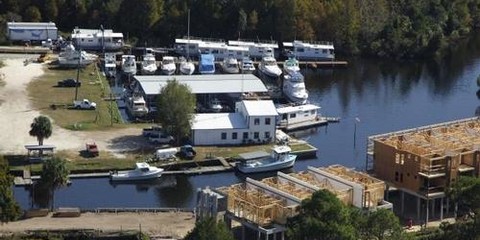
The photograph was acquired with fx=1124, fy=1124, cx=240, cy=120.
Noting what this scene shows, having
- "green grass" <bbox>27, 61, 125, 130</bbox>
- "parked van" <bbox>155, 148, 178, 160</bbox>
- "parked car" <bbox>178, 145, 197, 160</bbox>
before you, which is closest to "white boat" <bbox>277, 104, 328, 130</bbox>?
"parked car" <bbox>178, 145, 197, 160</bbox>

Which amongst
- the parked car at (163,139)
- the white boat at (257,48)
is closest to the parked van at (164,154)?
the parked car at (163,139)

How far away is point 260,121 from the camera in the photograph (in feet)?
125

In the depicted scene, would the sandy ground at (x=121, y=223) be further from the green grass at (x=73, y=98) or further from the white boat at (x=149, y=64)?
the white boat at (x=149, y=64)

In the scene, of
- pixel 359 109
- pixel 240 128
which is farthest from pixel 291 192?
pixel 359 109

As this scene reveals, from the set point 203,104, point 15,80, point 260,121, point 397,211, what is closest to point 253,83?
point 203,104

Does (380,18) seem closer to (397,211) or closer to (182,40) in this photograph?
(182,40)

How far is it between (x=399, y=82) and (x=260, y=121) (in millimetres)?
15355

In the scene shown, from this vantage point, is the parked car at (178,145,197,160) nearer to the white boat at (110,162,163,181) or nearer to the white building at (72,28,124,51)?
the white boat at (110,162,163,181)

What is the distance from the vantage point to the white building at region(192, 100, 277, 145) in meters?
37.9

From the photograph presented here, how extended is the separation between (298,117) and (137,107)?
598cm

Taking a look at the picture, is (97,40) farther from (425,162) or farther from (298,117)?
(425,162)

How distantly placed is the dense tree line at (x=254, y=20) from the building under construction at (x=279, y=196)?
2654cm

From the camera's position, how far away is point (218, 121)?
1519 inches

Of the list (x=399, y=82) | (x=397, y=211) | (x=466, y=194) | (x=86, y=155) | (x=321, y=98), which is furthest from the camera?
(x=399, y=82)
